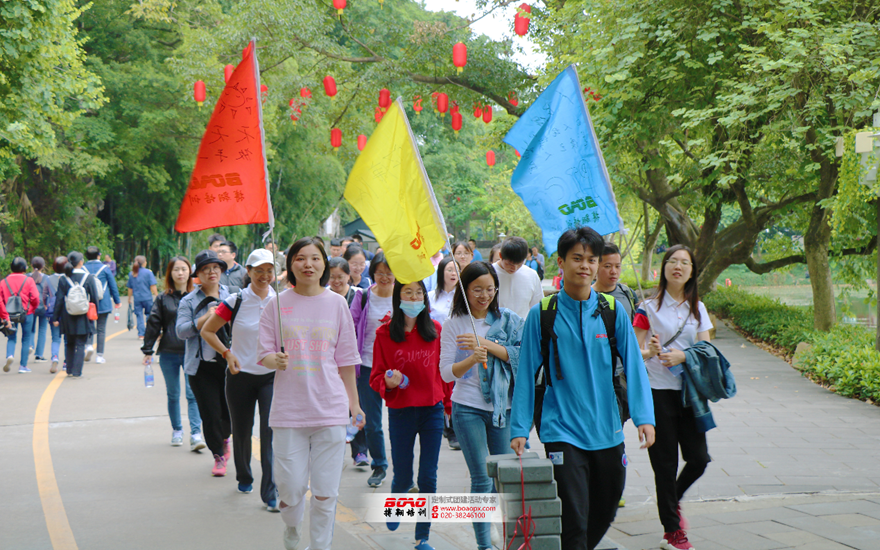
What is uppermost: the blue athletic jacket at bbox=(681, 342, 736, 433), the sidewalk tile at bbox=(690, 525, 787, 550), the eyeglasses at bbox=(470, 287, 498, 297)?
the eyeglasses at bbox=(470, 287, 498, 297)

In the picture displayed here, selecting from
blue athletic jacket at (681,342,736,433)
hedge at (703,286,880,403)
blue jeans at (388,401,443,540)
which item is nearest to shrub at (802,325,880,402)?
hedge at (703,286,880,403)

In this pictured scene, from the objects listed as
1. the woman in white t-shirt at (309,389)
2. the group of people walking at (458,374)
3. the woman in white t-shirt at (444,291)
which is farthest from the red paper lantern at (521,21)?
the woman in white t-shirt at (309,389)

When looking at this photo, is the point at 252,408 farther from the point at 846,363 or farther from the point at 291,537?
the point at 846,363

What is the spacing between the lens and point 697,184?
14070mm

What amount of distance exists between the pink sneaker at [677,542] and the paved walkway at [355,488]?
0.59ft

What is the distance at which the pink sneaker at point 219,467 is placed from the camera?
639 cm

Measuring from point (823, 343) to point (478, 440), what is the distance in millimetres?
8482

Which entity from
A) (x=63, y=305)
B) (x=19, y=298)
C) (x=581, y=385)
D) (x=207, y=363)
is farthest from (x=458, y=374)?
(x=19, y=298)

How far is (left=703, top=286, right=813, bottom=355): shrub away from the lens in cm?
1348

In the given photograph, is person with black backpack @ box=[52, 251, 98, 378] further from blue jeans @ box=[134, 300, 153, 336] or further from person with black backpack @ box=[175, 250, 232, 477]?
person with black backpack @ box=[175, 250, 232, 477]

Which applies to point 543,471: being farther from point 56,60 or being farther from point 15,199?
point 15,199

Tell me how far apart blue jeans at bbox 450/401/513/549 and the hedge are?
6.31 meters

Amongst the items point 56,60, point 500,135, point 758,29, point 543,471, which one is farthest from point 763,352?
point 56,60

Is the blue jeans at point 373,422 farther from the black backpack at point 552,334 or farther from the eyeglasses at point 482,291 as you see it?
the black backpack at point 552,334
